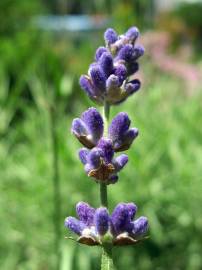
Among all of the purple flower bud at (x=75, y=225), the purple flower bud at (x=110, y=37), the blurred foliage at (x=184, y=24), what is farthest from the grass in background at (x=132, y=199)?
the blurred foliage at (x=184, y=24)

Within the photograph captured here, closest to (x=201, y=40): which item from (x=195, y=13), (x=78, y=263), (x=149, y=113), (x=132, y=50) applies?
(x=195, y=13)

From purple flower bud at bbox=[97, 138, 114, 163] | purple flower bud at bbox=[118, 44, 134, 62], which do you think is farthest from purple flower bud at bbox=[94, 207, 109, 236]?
purple flower bud at bbox=[118, 44, 134, 62]

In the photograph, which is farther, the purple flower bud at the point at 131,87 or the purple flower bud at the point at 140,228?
the purple flower bud at the point at 131,87

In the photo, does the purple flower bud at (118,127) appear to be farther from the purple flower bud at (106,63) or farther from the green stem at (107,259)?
the green stem at (107,259)

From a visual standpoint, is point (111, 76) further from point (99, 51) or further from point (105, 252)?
point (105, 252)

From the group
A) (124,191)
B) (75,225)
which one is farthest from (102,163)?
(124,191)
